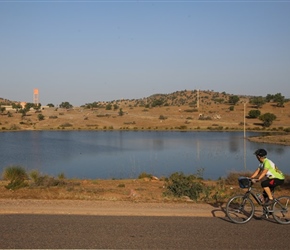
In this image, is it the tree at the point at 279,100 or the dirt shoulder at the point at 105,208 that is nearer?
the dirt shoulder at the point at 105,208

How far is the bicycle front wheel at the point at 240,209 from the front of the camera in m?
10.0

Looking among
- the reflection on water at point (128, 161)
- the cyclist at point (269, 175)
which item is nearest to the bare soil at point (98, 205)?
the cyclist at point (269, 175)

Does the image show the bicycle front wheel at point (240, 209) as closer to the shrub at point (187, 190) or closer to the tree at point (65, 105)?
the shrub at point (187, 190)

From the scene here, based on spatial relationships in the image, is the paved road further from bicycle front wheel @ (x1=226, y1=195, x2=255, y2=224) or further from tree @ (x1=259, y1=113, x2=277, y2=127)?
tree @ (x1=259, y1=113, x2=277, y2=127)

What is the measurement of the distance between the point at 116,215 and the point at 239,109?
111748 millimetres

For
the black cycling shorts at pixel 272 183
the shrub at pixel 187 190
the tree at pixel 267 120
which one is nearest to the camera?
the black cycling shorts at pixel 272 183

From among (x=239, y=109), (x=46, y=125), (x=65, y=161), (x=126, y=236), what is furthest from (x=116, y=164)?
(x=239, y=109)

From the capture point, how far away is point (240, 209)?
1008 centimetres

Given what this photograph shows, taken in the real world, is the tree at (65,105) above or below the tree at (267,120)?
above

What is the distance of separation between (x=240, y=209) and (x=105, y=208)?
370 cm

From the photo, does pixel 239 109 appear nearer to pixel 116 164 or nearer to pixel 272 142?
pixel 272 142

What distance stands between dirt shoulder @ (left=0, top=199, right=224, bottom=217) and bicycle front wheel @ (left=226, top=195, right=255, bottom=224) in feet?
2.90

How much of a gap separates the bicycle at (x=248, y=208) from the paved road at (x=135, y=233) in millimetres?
215

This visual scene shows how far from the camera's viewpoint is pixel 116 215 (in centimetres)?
1065
